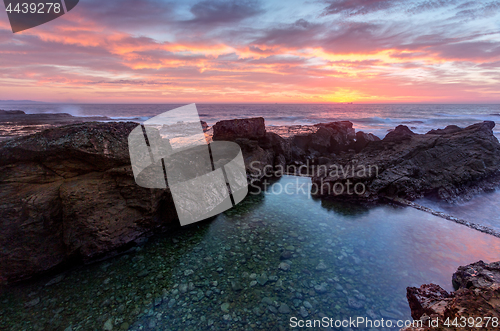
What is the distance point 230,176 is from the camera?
420 inches

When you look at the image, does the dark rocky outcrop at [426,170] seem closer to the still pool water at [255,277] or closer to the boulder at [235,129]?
the still pool water at [255,277]

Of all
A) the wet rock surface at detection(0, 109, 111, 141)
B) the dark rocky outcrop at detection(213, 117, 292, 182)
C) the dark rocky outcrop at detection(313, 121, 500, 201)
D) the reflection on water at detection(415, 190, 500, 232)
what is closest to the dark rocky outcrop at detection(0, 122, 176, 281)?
the dark rocky outcrop at detection(213, 117, 292, 182)

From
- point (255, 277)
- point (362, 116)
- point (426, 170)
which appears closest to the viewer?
point (255, 277)

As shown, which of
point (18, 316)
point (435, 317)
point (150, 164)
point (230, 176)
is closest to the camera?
point (435, 317)

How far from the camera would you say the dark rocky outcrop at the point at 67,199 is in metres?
5.09

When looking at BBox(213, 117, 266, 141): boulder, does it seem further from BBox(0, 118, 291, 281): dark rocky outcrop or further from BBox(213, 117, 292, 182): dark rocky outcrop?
BBox(0, 118, 291, 281): dark rocky outcrop

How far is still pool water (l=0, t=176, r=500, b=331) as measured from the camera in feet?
14.1

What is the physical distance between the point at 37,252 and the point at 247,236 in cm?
537

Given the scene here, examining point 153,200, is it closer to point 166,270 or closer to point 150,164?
point 150,164

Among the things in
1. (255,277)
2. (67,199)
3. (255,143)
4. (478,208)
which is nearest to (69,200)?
(67,199)

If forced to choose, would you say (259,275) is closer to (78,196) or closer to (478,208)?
(78,196)

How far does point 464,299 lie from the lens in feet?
10.3

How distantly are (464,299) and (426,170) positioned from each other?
32.1 ft

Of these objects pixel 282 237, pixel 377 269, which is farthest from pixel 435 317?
pixel 282 237
